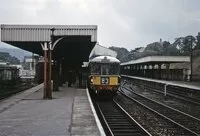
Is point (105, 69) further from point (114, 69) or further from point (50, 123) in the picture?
point (50, 123)

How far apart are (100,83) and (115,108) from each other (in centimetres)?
366

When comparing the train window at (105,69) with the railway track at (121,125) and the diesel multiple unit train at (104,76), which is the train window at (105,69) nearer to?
the diesel multiple unit train at (104,76)

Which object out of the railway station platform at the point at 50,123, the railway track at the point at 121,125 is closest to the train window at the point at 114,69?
the railway track at the point at 121,125

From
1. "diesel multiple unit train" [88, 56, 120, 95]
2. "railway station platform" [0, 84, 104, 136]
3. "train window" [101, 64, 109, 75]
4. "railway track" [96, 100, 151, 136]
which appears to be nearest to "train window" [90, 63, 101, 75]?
"diesel multiple unit train" [88, 56, 120, 95]

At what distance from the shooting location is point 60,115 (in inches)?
582

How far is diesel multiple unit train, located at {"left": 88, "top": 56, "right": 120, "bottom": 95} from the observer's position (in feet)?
82.4

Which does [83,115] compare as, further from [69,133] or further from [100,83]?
[100,83]

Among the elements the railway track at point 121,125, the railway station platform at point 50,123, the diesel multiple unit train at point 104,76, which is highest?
the diesel multiple unit train at point 104,76

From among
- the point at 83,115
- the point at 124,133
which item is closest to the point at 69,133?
the point at 124,133

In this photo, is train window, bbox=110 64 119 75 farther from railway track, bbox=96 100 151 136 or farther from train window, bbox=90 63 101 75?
railway track, bbox=96 100 151 136

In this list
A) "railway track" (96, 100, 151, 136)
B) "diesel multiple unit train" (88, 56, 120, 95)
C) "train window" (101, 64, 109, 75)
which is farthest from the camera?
"train window" (101, 64, 109, 75)

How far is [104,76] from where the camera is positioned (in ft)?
82.8

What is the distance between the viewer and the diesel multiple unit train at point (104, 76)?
25.1 meters

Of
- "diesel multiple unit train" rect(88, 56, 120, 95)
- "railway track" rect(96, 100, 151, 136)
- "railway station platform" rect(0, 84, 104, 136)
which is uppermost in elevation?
"diesel multiple unit train" rect(88, 56, 120, 95)
